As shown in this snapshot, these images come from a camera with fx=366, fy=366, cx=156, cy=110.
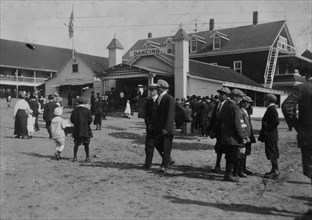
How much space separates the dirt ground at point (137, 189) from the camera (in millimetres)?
5203

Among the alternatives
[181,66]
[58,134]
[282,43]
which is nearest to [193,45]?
[282,43]

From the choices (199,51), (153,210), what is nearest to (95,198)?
(153,210)

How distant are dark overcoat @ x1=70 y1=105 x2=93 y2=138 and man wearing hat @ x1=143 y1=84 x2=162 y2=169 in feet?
5.78

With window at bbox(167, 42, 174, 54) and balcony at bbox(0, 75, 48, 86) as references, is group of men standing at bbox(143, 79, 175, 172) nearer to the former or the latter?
window at bbox(167, 42, 174, 54)

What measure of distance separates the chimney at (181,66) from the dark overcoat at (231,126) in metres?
19.7

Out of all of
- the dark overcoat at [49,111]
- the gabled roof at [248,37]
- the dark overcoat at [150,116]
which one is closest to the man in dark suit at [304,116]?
the dark overcoat at [150,116]

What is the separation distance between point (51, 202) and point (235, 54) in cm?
3538

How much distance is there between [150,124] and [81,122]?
1969 millimetres

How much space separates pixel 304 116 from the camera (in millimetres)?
5266

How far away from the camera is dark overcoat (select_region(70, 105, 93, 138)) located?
30.5ft

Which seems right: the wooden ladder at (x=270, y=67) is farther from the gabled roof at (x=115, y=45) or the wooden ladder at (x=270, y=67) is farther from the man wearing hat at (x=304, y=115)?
the man wearing hat at (x=304, y=115)

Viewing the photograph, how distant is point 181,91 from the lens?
27.1 m

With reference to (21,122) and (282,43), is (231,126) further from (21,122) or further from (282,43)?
(282,43)

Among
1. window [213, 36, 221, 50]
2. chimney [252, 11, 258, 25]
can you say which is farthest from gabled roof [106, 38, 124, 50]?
chimney [252, 11, 258, 25]
